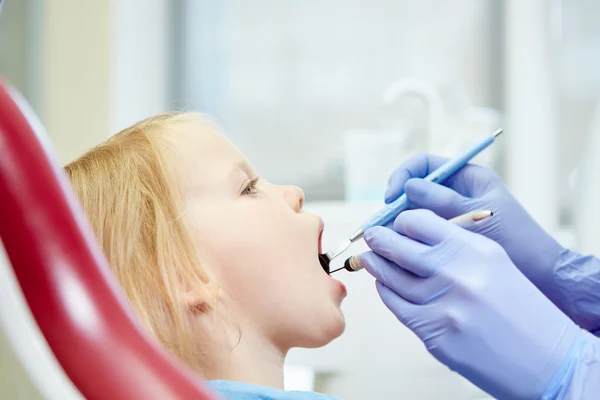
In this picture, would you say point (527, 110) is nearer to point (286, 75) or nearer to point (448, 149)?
point (448, 149)

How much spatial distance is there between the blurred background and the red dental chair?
1338mm

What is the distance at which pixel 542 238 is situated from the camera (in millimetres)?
1328

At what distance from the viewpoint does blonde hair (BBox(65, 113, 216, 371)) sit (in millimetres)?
931

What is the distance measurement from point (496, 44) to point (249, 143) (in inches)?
40.2

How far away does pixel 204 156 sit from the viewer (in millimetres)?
1054

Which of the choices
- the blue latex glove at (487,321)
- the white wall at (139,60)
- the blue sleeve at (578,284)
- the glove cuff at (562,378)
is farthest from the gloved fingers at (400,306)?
the white wall at (139,60)

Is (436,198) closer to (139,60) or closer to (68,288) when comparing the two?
(68,288)

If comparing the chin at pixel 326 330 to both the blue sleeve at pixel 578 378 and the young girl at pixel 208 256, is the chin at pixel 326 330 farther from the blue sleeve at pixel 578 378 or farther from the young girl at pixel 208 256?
the blue sleeve at pixel 578 378

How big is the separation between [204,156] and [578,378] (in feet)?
2.15

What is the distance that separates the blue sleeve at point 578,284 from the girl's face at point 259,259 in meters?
0.54

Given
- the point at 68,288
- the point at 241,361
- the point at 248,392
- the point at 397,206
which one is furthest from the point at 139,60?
the point at 68,288

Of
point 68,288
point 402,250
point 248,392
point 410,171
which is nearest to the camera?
point 68,288

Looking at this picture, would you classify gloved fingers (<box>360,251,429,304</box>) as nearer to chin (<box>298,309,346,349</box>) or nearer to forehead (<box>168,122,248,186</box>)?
chin (<box>298,309,346,349</box>)

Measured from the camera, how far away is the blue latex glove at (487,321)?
3.06 feet
